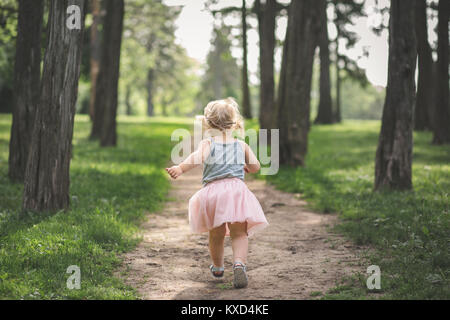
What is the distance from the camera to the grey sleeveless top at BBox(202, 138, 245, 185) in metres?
4.79

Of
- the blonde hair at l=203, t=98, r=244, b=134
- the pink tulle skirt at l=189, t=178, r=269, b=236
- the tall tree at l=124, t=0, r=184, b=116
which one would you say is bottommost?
the pink tulle skirt at l=189, t=178, r=269, b=236

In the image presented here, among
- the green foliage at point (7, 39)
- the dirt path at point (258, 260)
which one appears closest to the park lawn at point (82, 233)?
the dirt path at point (258, 260)

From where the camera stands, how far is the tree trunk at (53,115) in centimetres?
648

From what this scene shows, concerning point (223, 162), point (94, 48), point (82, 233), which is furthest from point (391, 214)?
point (94, 48)

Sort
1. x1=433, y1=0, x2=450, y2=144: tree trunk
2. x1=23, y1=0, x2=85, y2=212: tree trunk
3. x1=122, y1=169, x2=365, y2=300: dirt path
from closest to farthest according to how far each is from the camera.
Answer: x1=122, y1=169, x2=365, y2=300: dirt path, x1=23, y1=0, x2=85, y2=212: tree trunk, x1=433, y1=0, x2=450, y2=144: tree trunk

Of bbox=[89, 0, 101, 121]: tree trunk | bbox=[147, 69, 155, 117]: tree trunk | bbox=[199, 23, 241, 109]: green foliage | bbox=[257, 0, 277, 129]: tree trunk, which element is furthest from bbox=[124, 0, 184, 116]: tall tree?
bbox=[257, 0, 277, 129]: tree trunk

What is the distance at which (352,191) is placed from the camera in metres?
8.91

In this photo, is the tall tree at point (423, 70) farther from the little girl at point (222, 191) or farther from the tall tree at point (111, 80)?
the little girl at point (222, 191)

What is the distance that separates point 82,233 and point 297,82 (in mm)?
7062

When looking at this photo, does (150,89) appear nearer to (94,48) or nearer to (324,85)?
(94,48)

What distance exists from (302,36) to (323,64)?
668 inches

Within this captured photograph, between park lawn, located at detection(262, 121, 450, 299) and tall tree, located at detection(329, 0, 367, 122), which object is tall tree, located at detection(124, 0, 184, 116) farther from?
park lawn, located at detection(262, 121, 450, 299)

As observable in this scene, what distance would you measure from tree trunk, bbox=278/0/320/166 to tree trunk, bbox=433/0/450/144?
17.9 feet

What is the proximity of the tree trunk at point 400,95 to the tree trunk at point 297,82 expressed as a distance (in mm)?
2988
